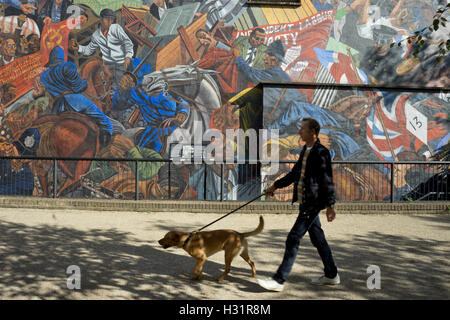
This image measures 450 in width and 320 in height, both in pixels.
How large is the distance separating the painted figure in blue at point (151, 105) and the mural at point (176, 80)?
1.2 inches

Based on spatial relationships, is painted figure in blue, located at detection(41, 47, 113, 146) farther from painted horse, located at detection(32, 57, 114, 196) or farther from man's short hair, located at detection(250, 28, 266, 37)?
man's short hair, located at detection(250, 28, 266, 37)

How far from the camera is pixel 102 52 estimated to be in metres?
12.0

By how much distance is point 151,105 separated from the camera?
1198cm

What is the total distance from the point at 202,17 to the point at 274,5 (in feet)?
7.69

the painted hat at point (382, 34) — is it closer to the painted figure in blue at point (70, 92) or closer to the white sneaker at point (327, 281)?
the painted figure in blue at point (70, 92)

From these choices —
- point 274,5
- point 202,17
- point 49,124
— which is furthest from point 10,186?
point 274,5

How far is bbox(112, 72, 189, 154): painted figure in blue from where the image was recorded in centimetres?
1198

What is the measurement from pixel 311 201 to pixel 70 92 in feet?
33.4

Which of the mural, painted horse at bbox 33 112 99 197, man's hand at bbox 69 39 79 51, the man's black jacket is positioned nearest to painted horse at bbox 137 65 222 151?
the mural

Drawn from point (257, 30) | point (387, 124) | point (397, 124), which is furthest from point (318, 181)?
point (397, 124)

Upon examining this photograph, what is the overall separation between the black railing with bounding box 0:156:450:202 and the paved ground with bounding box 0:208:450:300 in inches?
111

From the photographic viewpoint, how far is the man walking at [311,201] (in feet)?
13.1
